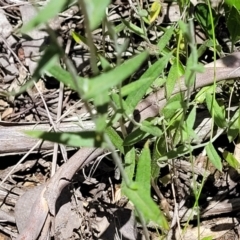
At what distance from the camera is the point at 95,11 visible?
3.48 feet

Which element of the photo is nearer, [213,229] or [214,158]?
[214,158]

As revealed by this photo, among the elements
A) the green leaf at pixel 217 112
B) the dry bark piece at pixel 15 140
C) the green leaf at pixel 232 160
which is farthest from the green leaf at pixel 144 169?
the dry bark piece at pixel 15 140

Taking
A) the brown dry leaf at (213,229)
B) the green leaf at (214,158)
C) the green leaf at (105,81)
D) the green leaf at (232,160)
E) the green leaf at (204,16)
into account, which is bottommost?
the brown dry leaf at (213,229)

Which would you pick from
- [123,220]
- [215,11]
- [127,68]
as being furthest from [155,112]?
[127,68]

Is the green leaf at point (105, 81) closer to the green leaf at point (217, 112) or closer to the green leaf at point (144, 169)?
the green leaf at point (144, 169)

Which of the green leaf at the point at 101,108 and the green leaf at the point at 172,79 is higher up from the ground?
the green leaf at the point at 101,108

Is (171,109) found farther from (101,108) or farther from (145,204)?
(101,108)

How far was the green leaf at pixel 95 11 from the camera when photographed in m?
1.04

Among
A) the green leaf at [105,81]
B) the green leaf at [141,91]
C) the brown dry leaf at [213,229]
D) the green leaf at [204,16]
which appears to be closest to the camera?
the green leaf at [105,81]

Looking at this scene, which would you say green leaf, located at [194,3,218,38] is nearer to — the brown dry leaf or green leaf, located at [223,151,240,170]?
green leaf, located at [223,151,240,170]

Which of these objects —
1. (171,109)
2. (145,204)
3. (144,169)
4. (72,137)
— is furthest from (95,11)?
(171,109)

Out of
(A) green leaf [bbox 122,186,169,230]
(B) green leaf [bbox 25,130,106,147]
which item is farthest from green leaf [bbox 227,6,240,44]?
(B) green leaf [bbox 25,130,106,147]

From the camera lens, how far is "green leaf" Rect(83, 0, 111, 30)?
104 centimetres

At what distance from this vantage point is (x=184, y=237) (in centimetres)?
227
